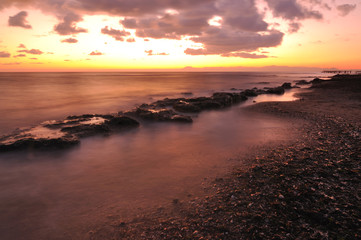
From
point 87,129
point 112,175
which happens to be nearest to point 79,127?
point 87,129

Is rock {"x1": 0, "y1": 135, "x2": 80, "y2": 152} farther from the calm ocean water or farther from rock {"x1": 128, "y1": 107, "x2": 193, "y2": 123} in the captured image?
rock {"x1": 128, "y1": 107, "x2": 193, "y2": 123}

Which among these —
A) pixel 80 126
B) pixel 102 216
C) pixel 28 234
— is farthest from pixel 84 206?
pixel 80 126

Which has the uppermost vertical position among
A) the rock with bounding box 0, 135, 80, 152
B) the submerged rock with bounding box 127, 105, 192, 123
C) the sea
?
the submerged rock with bounding box 127, 105, 192, 123

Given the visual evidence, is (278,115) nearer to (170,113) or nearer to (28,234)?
(170,113)

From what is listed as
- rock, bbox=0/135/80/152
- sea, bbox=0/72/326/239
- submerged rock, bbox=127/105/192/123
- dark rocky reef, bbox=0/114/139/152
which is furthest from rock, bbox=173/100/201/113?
rock, bbox=0/135/80/152

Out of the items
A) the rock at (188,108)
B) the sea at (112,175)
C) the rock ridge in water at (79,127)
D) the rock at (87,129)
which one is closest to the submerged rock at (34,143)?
the rock ridge in water at (79,127)

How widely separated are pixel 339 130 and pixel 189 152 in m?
9.10

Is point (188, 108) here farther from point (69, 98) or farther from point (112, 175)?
point (69, 98)

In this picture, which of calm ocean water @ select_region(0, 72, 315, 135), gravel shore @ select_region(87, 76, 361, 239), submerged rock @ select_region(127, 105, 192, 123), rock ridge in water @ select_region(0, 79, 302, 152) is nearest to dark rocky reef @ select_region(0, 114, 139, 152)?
rock ridge in water @ select_region(0, 79, 302, 152)

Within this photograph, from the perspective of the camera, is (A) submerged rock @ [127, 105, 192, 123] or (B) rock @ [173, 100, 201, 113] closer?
(A) submerged rock @ [127, 105, 192, 123]

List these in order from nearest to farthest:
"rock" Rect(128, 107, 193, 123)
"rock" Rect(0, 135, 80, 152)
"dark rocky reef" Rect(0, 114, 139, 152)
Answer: "rock" Rect(0, 135, 80, 152), "dark rocky reef" Rect(0, 114, 139, 152), "rock" Rect(128, 107, 193, 123)

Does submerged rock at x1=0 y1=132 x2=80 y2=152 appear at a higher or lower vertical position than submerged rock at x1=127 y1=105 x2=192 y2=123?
lower

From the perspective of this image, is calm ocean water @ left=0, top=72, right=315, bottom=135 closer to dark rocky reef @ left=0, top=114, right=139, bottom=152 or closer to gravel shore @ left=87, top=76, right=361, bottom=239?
dark rocky reef @ left=0, top=114, right=139, bottom=152

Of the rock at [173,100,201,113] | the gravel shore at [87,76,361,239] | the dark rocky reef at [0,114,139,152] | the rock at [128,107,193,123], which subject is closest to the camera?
the gravel shore at [87,76,361,239]
